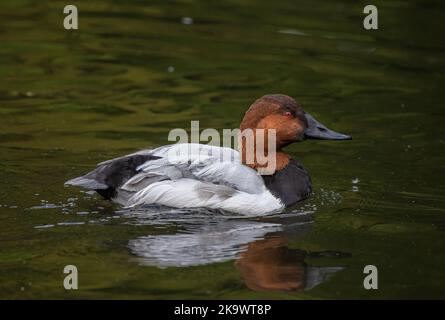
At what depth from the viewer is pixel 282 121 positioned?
30.9 ft

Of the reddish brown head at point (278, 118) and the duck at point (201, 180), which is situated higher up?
the reddish brown head at point (278, 118)

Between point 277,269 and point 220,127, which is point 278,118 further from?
point 220,127

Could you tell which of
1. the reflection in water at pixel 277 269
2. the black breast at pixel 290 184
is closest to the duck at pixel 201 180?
the black breast at pixel 290 184

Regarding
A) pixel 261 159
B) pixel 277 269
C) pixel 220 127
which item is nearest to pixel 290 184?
pixel 261 159

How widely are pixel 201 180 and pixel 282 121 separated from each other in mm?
1033

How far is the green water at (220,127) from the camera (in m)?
7.71

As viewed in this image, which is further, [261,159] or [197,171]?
[261,159]

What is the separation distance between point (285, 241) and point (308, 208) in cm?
96

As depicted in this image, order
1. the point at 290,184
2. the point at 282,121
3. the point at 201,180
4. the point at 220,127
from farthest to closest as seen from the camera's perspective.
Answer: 1. the point at 220,127
2. the point at 282,121
3. the point at 290,184
4. the point at 201,180

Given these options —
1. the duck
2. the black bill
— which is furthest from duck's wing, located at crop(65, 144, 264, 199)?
the black bill

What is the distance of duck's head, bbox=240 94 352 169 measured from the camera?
9.34 metres

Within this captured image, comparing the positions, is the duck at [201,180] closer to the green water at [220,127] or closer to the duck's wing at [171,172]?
the duck's wing at [171,172]

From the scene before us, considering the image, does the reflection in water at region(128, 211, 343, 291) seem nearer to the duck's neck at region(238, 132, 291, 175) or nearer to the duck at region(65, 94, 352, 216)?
the duck at region(65, 94, 352, 216)

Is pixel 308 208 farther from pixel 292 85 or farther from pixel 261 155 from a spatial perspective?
pixel 292 85
